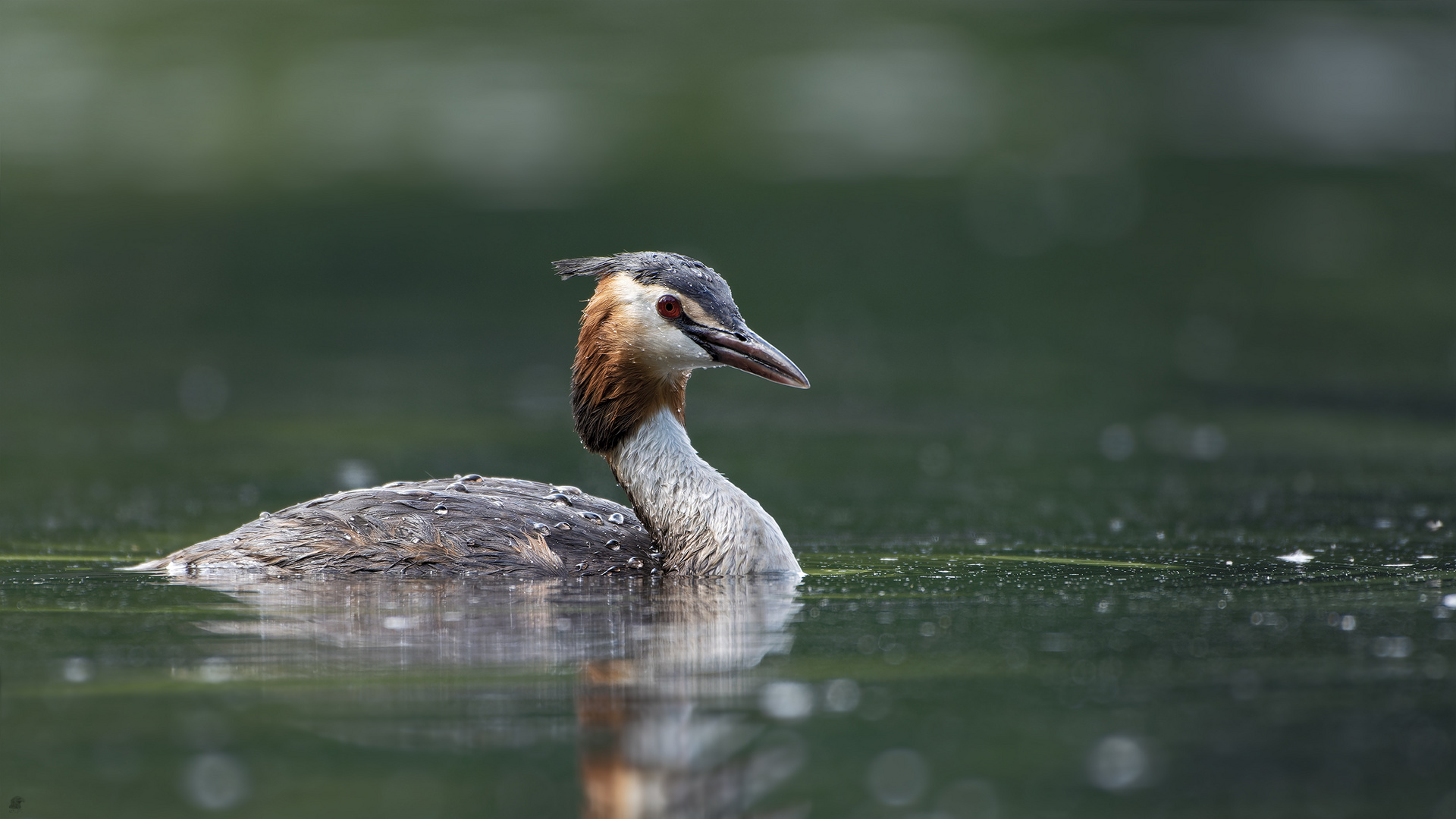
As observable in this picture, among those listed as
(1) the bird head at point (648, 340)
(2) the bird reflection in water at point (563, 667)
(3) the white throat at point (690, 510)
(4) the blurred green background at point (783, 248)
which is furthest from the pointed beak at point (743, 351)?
(4) the blurred green background at point (783, 248)

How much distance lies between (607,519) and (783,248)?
59.0 feet

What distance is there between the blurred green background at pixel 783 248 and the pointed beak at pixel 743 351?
2.03m

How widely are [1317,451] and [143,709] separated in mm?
10694

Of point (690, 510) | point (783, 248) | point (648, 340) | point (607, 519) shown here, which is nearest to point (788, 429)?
point (607, 519)

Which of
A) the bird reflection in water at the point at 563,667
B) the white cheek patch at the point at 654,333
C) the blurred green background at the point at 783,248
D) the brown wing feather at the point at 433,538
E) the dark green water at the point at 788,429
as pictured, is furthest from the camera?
the blurred green background at the point at 783,248

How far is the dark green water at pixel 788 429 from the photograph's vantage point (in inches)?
273

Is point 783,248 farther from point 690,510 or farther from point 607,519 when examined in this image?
point 690,510

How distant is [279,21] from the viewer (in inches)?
2093

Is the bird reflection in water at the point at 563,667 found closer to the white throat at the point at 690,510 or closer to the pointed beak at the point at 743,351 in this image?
the white throat at the point at 690,510

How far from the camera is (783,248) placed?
28688 millimetres

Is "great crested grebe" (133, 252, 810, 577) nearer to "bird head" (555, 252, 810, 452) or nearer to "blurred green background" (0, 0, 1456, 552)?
"bird head" (555, 252, 810, 452)

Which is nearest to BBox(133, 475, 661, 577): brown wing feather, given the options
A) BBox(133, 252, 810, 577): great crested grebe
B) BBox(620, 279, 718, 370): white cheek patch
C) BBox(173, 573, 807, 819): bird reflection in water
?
BBox(133, 252, 810, 577): great crested grebe

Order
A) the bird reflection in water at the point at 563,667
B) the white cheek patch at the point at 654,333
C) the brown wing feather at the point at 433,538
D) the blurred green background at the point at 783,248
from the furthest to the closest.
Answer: the blurred green background at the point at 783,248, the white cheek patch at the point at 654,333, the brown wing feather at the point at 433,538, the bird reflection in water at the point at 563,667

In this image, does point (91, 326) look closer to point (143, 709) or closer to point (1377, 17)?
point (143, 709)
